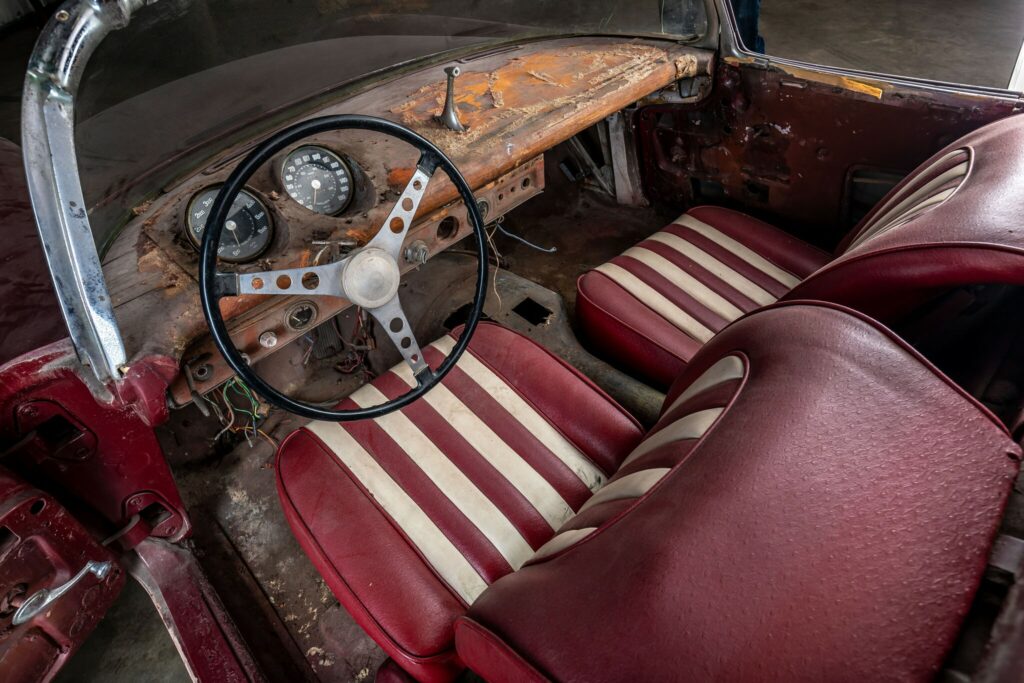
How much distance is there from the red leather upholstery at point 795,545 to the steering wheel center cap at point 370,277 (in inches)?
27.2


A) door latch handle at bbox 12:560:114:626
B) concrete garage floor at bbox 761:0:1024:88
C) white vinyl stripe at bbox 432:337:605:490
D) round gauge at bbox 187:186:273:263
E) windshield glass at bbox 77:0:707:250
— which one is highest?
windshield glass at bbox 77:0:707:250

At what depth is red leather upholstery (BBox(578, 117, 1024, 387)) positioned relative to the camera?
984 mm

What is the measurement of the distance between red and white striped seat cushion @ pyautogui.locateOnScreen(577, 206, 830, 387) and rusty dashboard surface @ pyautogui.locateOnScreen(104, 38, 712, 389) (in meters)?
0.42

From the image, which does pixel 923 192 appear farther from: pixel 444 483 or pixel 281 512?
pixel 281 512

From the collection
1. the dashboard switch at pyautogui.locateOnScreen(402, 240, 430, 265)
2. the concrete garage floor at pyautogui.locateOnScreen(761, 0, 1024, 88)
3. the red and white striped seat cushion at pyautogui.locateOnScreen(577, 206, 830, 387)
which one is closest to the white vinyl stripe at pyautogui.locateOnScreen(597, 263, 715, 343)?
the red and white striped seat cushion at pyautogui.locateOnScreen(577, 206, 830, 387)

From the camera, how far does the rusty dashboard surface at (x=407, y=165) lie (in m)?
1.28

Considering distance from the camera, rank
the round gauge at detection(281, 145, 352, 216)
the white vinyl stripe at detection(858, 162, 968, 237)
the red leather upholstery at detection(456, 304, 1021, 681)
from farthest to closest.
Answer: the round gauge at detection(281, 145, 352, 216), the white vinyl stripe at detection(858, 162, 968, 237), the red leather upholstery at detection(456, 304, 1021, 681)

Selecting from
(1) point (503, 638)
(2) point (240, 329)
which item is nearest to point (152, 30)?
(2) point (240, 329)

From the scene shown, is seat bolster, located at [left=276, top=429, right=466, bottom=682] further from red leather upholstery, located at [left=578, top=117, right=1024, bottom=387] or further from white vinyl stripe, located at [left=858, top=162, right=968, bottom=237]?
white vinyl stripe, located at [left=858, top=162, right=968, bottom=237]

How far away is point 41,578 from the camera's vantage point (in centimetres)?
119

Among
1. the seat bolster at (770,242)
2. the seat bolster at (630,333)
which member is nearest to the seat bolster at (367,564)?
the seat bolster at (630,333)

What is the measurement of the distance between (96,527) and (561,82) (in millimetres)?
1704

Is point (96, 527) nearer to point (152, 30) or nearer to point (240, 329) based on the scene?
point (240, 329)

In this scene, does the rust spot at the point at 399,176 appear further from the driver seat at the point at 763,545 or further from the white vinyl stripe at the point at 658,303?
the driver seat at the point at 763,545
